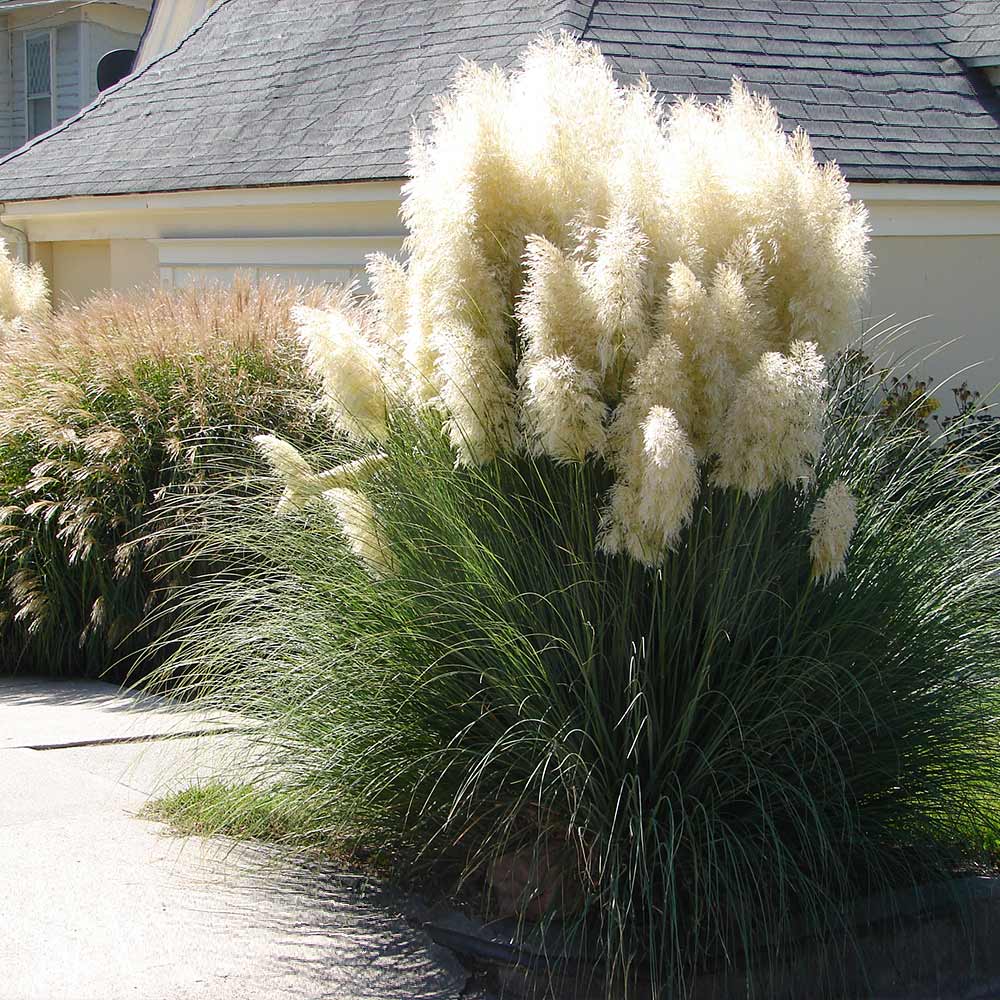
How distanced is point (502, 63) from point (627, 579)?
741cm

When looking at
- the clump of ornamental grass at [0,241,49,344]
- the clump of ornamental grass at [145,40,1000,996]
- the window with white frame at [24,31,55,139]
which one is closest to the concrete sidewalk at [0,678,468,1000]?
the clump of ornamental grass at [145,40,1000,996]

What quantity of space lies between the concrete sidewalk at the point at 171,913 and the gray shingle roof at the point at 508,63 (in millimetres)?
6143

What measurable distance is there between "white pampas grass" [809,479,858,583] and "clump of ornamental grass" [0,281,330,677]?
3770 mm

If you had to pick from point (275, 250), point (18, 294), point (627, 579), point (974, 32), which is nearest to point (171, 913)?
point (627, 579)

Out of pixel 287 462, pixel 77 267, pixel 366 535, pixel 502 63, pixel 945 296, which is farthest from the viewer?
pixel 77 267

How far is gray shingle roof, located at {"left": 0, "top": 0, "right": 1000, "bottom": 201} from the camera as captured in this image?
10703 millimetres

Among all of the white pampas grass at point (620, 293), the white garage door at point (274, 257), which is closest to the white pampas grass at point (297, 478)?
the white pampas grass at point (620, 293)

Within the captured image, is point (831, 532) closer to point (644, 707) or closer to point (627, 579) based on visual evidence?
point (627, 579)

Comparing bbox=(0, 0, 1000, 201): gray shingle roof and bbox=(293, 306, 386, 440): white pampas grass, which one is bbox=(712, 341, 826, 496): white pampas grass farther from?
bbox=(0, 0, 1000, 201): gray shingle roof

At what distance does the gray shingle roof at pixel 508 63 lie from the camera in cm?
1070

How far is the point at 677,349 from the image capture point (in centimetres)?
409

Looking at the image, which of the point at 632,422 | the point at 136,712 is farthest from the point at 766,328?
the point at 136,712

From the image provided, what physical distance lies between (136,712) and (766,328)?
4102mm

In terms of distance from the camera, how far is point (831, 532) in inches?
163
